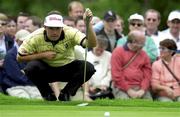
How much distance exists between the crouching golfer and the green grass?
54 cm

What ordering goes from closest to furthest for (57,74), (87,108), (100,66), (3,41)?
(87,108)
(57,74)
(100,66)
(3,41)

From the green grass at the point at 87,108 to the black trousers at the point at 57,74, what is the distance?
1.51 feet

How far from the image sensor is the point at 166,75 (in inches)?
599

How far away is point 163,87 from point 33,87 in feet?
7.33

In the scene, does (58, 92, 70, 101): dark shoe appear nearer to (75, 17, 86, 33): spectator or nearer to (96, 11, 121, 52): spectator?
(96, 11, 121, 52): spectator

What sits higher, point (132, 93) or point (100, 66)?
point (100, 66)

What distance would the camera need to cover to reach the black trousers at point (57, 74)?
516 inches

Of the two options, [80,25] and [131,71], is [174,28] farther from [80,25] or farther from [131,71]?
[131,71]

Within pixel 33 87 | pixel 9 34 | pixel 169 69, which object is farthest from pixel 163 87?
pixel 9 34

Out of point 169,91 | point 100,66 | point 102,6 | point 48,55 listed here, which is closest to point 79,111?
point 48,55

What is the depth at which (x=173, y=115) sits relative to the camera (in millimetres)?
11000

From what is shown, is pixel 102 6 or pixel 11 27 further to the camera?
pixel 102 6

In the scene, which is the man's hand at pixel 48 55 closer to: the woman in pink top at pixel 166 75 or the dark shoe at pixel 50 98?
the dark shoe at pixel 50 98

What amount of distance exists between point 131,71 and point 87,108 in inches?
134
